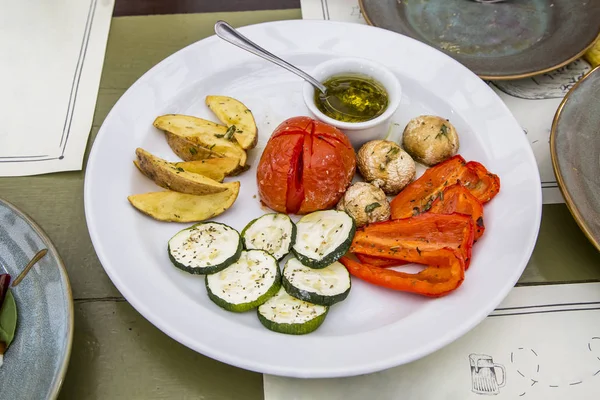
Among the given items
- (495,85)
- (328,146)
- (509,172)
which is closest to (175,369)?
(328,146)

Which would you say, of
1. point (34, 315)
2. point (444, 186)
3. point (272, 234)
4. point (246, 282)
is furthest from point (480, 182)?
point (34, 315)

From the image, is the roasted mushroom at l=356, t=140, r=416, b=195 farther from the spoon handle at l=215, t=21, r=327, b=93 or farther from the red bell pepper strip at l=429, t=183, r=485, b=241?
the spoon handle at l=215, t=21, r=327, b=93

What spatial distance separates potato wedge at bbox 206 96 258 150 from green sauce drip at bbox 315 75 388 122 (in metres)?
0.26

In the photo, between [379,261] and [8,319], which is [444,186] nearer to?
[379,261]

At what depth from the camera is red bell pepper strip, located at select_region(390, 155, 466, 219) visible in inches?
63.1

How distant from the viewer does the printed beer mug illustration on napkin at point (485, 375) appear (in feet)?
Answer: 4.55

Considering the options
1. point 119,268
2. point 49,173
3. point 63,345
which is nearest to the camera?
point 63,345

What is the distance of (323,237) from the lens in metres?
1.49

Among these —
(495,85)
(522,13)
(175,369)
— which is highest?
(522,13)

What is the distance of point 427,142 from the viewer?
1.72 m

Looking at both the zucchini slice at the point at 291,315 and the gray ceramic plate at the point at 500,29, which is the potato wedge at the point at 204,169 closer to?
the zucchini slice at the point at 291,315

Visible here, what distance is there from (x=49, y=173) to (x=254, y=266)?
932 millimetres

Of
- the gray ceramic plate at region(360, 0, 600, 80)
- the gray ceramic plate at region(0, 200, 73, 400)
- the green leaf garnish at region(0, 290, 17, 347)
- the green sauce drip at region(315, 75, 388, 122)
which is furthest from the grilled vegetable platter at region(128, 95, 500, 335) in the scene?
the gray ceramic plate at region(360, 0, 600, 80)

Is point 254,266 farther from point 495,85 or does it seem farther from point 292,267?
point 495,85
